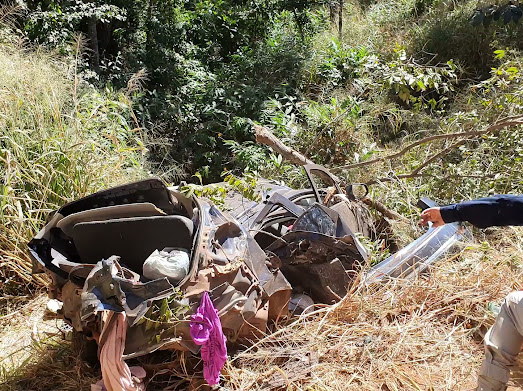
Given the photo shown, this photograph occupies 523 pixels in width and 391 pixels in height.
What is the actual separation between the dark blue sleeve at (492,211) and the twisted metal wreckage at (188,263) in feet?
2.63

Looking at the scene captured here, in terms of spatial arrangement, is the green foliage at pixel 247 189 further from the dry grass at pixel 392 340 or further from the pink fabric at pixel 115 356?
the pink fabric at pixel 115 356

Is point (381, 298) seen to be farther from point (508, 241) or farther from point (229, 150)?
point (229, 150)

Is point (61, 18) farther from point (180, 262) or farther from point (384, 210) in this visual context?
point (180, 262)

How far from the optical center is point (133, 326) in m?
2.57

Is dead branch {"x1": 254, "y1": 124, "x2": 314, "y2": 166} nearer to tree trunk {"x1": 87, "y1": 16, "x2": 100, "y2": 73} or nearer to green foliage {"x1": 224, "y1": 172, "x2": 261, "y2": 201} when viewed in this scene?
green foliage {"x1": 224, "y1": 172, "x2": 261, "y2": 201}

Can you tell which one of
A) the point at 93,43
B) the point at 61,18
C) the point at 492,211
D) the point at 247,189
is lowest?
the point at 247,189

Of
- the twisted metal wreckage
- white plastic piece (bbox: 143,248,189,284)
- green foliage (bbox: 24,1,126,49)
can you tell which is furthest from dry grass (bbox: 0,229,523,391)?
green foliage (bbox: 24,1,126,49)

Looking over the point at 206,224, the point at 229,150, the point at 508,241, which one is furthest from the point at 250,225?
the point at 229,150

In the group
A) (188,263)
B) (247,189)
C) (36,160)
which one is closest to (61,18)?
(36,160)

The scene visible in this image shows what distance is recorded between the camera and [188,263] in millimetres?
2750

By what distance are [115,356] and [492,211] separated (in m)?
1.99

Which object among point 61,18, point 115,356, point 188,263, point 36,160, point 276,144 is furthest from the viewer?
point 61,18

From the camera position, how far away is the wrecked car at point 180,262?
8.40ft

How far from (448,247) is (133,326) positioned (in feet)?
8.22
